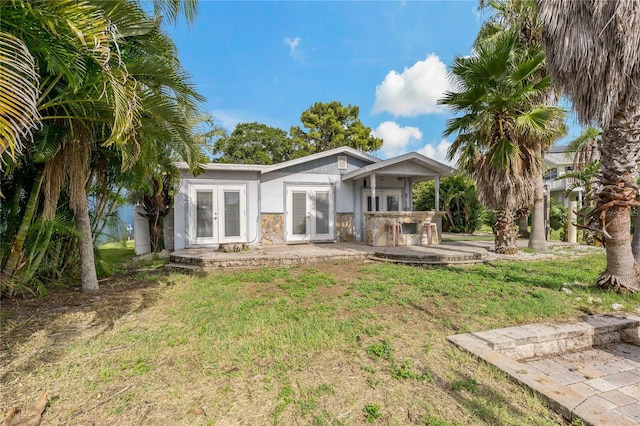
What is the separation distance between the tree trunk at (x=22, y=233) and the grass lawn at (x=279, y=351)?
2.27 feet

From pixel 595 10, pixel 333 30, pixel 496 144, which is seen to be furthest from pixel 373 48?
pixel 595 10

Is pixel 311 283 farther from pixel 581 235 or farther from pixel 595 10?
pixel 581 235

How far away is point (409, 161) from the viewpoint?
11117 mm

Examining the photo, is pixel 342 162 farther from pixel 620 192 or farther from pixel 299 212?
pixel 620 192

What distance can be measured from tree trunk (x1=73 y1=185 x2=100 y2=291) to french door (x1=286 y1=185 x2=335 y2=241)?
21.0ft

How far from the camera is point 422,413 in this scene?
2.30 meters

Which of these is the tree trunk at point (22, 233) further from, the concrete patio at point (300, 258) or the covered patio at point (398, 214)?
the covered patio at point (398, 214)

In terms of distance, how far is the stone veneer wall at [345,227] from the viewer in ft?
39.1

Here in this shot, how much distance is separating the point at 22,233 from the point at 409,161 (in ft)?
34.8

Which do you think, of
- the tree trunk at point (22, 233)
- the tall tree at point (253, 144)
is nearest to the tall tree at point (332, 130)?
the tall tree at point (253, 144)

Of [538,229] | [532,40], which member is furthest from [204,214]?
[532,40]

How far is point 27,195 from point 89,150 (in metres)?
1.54

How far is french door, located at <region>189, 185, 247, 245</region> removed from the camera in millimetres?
10211

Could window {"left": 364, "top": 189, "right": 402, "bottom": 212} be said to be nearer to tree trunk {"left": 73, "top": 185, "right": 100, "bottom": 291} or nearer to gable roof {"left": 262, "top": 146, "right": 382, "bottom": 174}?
gable roof {"left": 262, "top": 146, "right": 382, "bottom": 174}
